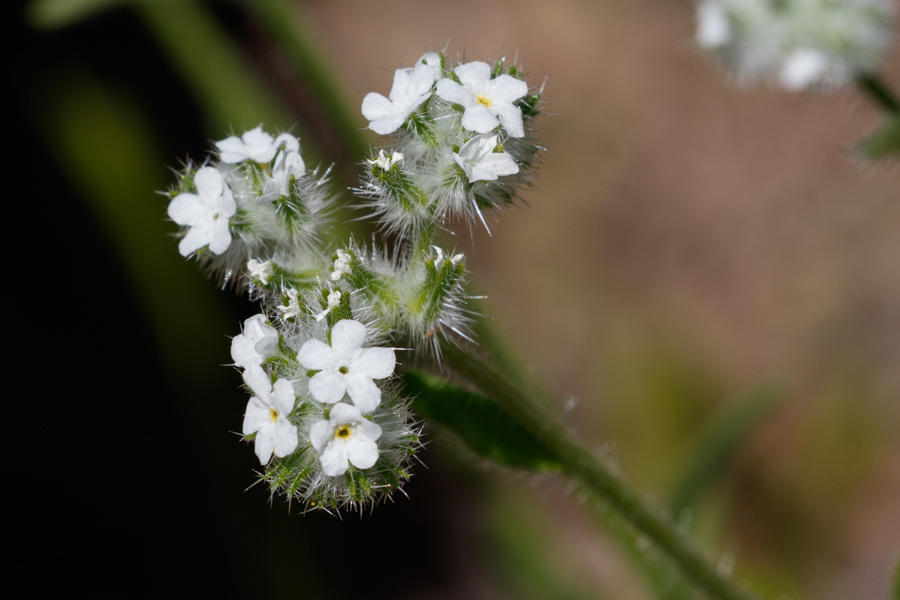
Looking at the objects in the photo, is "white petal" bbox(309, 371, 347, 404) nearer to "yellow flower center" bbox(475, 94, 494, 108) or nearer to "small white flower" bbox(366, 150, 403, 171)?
"small white flower" bbox(366, 150, 403, 171)

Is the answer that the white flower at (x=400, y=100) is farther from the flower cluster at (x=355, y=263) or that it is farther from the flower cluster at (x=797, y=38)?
the flower cluster at (x=797, y=38)

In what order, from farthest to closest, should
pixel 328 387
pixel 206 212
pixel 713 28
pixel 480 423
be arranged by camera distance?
pixel 713 28, pixel 480 423, pixel 206 212, pixel 328 387

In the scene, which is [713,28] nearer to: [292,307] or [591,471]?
[591,471]

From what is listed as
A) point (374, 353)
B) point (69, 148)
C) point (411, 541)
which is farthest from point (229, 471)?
point (374, 353)

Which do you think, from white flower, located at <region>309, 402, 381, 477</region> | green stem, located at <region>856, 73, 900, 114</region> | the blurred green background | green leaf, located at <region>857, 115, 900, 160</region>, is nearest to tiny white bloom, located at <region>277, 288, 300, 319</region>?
white flower, located at <region>309, 402, 381, 477</region>

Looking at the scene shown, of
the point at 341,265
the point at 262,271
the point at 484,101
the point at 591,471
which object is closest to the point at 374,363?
the point at 341,265

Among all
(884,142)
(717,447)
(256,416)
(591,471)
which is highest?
(884,142)
